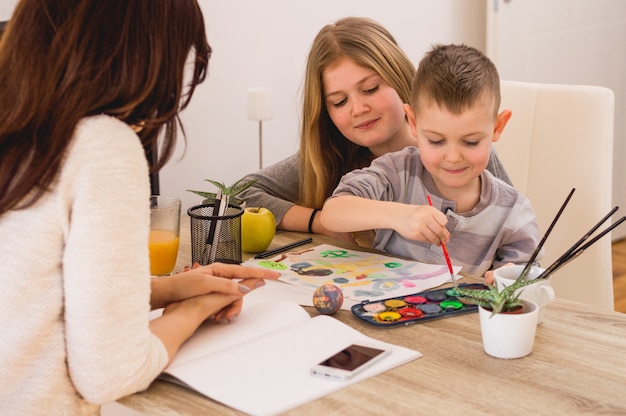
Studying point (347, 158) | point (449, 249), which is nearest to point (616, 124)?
point (347, 158)

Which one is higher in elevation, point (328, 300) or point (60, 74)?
point (60, 74)

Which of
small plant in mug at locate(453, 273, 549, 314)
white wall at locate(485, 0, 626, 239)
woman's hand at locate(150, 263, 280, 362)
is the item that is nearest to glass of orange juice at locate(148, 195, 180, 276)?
woman's hand at locate(150, 263, 280, 362)

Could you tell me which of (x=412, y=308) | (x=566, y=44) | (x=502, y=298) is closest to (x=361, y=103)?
(x=412, y=308)

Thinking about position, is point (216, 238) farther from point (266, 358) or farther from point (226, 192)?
point (266, 358)

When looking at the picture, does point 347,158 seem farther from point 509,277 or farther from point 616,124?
point 616,124

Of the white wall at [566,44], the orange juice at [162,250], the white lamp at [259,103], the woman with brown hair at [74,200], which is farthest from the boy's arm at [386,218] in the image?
the white wall at [566,44]

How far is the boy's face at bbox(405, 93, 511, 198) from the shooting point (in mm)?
1493

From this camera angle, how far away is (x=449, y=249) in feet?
5.29

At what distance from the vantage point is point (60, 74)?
36.8 inches

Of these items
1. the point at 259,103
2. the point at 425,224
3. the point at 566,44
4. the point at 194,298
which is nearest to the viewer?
the point at 194,298

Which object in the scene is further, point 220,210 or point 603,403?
point 220,210

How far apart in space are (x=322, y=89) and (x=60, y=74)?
39.2 inches

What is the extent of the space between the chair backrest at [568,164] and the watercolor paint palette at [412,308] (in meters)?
0.69

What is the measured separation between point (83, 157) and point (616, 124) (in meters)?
3.46
